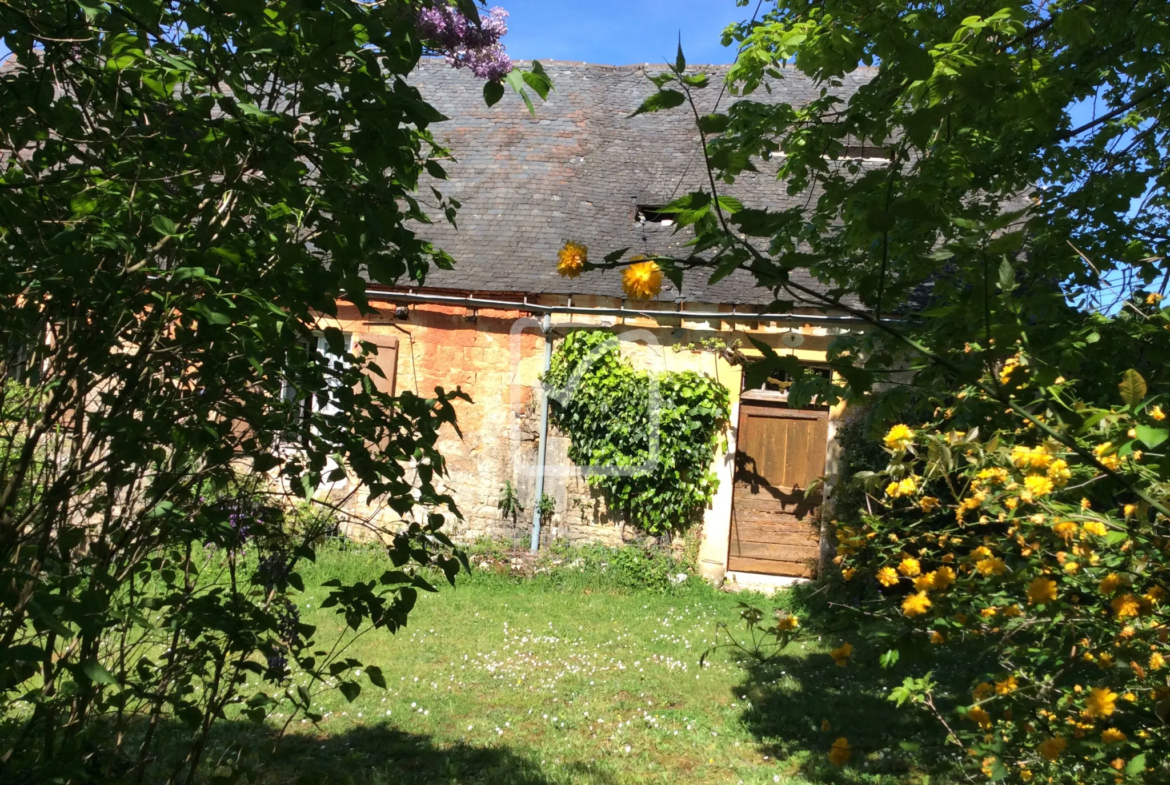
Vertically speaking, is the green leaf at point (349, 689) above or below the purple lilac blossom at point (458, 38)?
below

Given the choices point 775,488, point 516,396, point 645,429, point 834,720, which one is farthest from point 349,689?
point 775,488

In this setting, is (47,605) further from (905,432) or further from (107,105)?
(905,432)

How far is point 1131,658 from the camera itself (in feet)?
6.25

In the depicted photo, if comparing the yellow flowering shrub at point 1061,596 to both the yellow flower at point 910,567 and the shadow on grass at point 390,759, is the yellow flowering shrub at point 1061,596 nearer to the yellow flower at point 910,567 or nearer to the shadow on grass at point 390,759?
the yellow flower at point 910,567

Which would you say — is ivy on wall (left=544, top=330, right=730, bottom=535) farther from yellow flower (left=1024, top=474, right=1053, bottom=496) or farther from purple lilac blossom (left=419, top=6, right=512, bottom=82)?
yellow flower (left=1024, top=474, right=1053, bottom=496)

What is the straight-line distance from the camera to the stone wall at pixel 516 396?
30.2 feet

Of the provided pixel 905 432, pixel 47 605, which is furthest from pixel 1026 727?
pixel 47 605

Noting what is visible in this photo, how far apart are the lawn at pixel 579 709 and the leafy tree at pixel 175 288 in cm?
126

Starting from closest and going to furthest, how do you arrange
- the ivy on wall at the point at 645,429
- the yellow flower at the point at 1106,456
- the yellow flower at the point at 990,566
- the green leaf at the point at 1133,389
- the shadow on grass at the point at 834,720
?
1. the green leaf at the point at 1133,389
2. the yellow flower at the point at 1106,456
3. the yellow flower at the point at 990,566
4. the shadow on grass at the point at 834,720
5. the ivy on wall at the point at 645,429

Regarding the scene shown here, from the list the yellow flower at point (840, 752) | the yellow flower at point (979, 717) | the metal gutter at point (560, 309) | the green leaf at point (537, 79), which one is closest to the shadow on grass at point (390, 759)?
the yellow flower at point (840, 752)

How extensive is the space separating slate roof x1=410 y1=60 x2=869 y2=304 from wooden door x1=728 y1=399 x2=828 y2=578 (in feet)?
4.53

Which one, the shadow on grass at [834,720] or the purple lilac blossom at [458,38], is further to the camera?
the shadow on grass at [834,720]

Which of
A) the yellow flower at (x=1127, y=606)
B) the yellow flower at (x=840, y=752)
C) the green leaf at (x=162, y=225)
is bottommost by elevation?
the yellow flower at (x=840, y=752)

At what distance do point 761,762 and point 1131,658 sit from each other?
3.10 m
